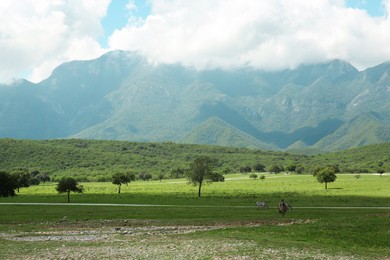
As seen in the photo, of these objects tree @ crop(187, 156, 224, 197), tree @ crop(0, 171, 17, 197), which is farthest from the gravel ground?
tree @ crop(0, 171, 17, 197)

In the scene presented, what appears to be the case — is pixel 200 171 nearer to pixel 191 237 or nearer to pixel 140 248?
pixel 191 237

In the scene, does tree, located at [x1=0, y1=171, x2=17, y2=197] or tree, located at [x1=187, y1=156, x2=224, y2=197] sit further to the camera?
tree, located at [x1=187, y1=156, x2=224, y2=197]

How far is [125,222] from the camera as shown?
4550 cm

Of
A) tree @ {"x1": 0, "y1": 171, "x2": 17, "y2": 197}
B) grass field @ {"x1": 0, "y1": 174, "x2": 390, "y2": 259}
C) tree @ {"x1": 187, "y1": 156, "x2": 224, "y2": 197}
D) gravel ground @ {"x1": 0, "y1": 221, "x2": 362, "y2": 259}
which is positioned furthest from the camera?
tree @ {"x1": 187, "y1": 156, "x2": 224, "y2": 197}

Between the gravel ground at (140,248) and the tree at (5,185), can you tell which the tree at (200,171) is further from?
the gravel ground at (140,248)

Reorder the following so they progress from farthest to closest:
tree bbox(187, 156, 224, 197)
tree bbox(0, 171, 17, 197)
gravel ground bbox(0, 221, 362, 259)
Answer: tree bbox(187, 156, 224, 197)
tree bbox(0, 171, 17, 197)
gravel ground bbox(0, 221, 362, 259)

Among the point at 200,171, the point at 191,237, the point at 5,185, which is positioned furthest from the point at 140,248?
the point at 5,185

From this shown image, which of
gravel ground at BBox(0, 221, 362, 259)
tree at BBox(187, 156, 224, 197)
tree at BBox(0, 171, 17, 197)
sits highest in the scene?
tree at BBox(187, 156, 224, 197)

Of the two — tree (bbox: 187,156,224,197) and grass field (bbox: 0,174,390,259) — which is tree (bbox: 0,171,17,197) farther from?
grass field (bbox: 0,174,390,259)

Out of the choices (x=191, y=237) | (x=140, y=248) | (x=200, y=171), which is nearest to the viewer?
(x=140, y=248)

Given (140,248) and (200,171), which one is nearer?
(140,248)

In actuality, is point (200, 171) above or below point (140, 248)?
above

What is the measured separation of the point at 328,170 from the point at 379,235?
8750 centimetres

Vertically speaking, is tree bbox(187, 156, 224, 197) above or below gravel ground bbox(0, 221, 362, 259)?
above
